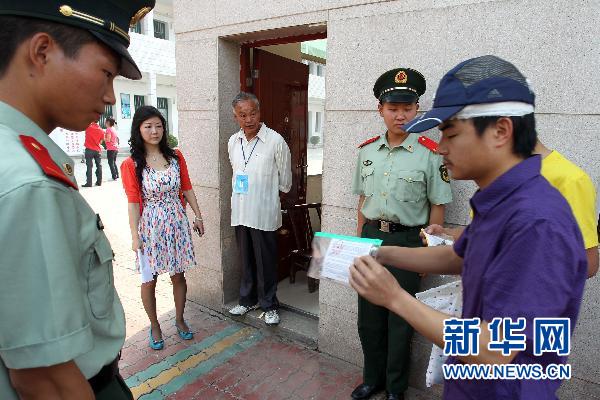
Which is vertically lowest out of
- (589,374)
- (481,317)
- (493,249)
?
(589,374)

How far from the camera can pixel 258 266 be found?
12.5 ft

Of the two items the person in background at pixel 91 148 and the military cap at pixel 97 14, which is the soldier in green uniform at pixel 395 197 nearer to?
the military cap at pixel 97 14

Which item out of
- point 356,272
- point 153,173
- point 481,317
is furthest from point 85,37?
point 153,173

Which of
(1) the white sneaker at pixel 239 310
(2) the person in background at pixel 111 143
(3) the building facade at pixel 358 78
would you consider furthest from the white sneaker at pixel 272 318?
(2) the person in background at pixel 111 143

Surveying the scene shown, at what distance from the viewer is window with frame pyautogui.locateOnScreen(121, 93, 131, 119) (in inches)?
722

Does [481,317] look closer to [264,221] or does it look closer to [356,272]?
[356,272]

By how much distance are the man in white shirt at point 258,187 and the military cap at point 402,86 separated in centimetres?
139

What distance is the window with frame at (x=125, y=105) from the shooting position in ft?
60.1

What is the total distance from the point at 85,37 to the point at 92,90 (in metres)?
0.13

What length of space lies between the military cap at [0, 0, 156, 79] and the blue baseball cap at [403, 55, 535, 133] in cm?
A: 93

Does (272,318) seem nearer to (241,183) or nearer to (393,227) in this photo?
(241,183)

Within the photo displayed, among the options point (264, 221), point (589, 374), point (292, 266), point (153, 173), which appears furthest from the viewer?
point (292, 266)

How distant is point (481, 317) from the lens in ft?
3.67

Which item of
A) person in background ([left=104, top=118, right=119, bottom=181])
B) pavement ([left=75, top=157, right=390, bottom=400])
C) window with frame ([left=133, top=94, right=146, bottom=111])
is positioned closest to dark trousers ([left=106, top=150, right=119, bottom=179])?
person in background ([left=104, top=118, right=119, bottom=181])
